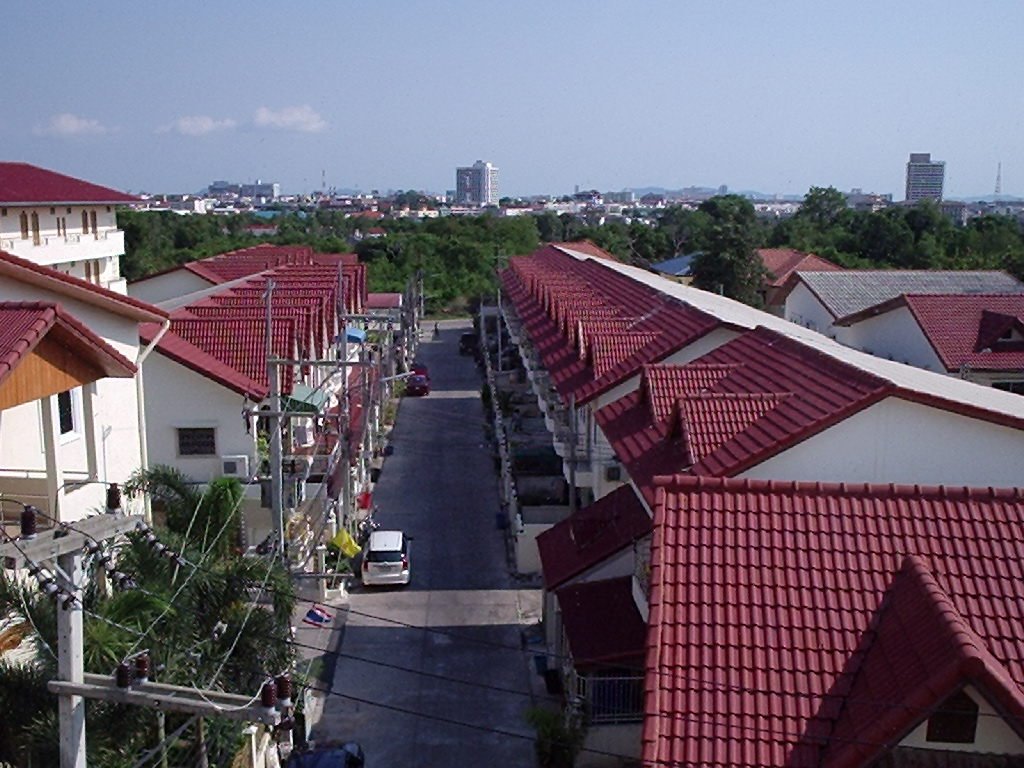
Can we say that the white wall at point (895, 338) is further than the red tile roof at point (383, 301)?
No

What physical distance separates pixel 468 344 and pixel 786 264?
66.9 ft

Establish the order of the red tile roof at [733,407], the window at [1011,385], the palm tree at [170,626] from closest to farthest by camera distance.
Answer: the palm tree at [170,626], the red tile roof at [733,407], the window at [1011,385]

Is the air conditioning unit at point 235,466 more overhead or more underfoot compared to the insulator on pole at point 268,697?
more underfoot

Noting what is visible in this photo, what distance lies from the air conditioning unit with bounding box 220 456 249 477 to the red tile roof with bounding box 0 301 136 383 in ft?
24.0

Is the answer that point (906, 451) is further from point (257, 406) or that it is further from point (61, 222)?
point (61, 222)

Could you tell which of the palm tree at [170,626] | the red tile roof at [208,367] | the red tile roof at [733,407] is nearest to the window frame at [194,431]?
the red tile roof at [208,367]

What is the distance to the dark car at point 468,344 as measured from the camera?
5703 cm

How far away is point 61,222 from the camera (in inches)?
1651

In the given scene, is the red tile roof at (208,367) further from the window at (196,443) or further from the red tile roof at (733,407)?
the red tile roof at (733,407)

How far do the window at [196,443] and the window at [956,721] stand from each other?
1603 centimetres

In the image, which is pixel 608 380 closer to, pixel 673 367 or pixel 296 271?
pixel 673 367

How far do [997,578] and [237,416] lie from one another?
1526 centimetres

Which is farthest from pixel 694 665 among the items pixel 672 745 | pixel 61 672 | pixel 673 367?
pixel 673 367

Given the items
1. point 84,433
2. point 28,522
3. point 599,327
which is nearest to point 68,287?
point 84,433
